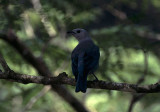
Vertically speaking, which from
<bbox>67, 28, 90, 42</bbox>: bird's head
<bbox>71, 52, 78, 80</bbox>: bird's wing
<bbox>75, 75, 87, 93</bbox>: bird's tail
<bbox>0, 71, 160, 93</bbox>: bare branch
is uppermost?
<bbox>0, 71, 160, 93</bbox>: bare branch

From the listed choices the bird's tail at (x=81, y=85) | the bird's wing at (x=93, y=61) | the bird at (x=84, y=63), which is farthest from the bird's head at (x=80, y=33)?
the bird's tail at (x=81, y=85)

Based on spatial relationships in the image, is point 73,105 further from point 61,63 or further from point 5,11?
point 5,11

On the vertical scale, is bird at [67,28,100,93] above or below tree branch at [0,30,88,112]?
above

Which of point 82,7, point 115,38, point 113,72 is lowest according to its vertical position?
point 113,72

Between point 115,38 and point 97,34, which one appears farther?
point 97,34

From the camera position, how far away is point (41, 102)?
616 centimetres

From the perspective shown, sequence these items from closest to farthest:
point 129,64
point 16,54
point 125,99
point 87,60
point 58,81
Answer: point 58,81 < point 87,60 < point 129,64 < point 16,54 < point 125,99

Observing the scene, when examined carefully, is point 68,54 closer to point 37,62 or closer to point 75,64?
point 37,62

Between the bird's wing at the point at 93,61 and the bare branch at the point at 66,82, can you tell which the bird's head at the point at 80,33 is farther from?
the bare branch at the point at 66,82

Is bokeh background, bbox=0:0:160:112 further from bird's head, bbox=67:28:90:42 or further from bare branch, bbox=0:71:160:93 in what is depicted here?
bare branch, bbox=0:71:160:93

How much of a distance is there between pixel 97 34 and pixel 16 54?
5.32ft

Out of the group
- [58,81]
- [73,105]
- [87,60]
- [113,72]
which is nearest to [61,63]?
[73,105]

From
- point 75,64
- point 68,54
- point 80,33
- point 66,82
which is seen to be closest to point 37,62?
point 68,54

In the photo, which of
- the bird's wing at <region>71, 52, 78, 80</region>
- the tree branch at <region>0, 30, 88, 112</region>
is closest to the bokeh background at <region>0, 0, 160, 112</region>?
the tree branch at <region>0, 30, 88, 112</region>
